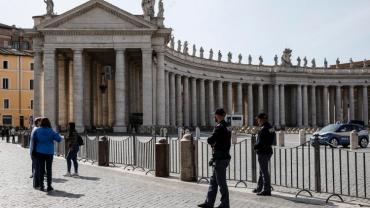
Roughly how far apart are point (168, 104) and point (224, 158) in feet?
219

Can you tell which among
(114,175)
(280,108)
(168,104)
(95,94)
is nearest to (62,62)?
(95,94)

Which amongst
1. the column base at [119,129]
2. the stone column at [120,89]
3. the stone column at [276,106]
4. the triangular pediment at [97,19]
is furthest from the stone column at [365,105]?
the column base at [119,129]

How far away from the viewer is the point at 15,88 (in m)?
109

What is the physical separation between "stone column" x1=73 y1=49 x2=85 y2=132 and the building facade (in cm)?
13

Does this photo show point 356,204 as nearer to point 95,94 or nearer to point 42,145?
point 42,145

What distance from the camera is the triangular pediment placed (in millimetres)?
70562

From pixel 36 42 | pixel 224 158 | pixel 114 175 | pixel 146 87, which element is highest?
pixel 36 42

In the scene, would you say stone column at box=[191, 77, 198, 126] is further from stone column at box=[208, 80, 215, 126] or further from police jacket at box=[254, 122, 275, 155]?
police jacket at box=[254, 122, 275, 155]

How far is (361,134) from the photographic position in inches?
1674

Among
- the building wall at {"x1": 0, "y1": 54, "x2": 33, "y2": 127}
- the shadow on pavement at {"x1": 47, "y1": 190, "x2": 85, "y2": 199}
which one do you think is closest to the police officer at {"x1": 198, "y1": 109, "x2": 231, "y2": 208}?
the shadow on pavement at {"x1": 47, "y1": 190, "x2": 85, "y2": 199}

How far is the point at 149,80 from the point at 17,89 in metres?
47.3

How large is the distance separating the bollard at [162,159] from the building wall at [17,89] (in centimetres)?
9105

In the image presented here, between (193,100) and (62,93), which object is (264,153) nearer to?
(62,93)

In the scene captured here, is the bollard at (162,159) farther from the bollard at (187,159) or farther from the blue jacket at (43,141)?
the blue jacket at (43,141)
